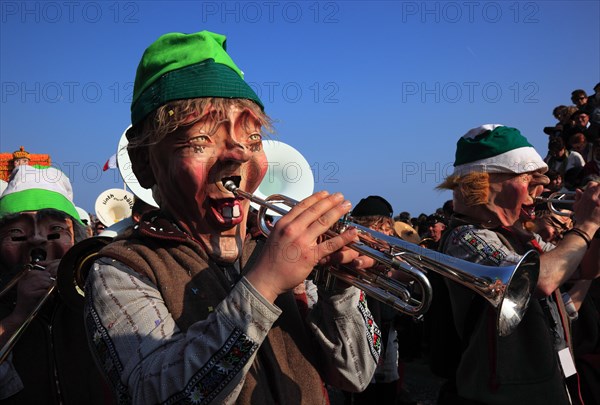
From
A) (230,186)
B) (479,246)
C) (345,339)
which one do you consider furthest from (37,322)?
(479,246)

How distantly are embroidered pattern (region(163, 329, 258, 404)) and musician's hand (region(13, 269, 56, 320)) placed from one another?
1764mm

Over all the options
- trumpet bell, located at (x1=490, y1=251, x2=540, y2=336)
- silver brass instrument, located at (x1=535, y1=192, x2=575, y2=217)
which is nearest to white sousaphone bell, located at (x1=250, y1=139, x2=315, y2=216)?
silver brass instrument, located at (x1=535, y1=192, x2=575, y2=217)

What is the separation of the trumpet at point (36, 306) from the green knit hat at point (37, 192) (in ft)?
1.08

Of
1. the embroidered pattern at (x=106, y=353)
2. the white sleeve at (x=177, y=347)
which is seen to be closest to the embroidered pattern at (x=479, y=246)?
the white sleeve at (x=177, y=347)

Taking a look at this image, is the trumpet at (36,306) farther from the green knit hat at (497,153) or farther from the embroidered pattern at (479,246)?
the green knit hat at (497,153)

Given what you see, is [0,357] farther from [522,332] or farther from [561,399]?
[561,399]

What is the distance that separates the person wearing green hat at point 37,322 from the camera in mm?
2764

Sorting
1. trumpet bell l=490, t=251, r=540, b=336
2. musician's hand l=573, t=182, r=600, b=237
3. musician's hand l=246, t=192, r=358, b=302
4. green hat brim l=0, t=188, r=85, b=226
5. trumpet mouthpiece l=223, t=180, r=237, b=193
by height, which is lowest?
trumpet bell l=490, t=251, r=540, b=336

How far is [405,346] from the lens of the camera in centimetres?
838

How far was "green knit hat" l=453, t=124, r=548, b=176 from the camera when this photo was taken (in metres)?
3.38

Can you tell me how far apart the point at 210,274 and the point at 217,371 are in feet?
1.37

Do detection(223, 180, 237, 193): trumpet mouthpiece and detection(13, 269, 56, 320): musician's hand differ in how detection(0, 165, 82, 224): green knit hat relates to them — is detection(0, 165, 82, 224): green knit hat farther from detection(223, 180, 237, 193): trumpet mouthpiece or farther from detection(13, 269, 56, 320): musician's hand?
detection(223, 180, 237, 193): trumpet mouthpiece

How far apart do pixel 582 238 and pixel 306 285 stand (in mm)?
1896

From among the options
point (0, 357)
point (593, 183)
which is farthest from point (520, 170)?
point (0, 357)
